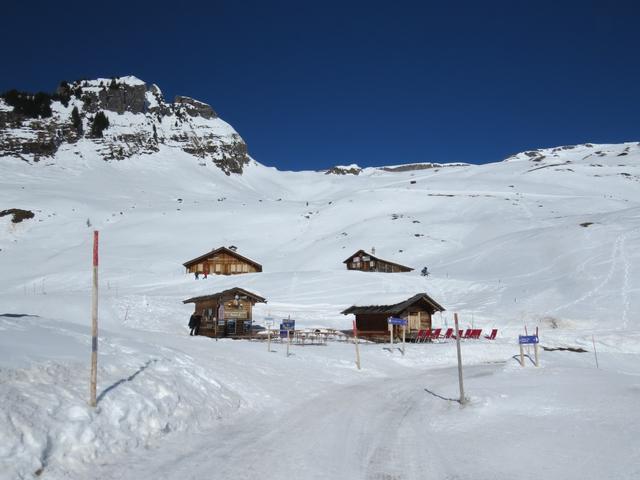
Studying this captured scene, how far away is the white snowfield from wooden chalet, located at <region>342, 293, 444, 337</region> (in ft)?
10.0

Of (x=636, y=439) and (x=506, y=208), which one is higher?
(x=506, y=208)

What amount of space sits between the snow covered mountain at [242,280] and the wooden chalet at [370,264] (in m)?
2.28

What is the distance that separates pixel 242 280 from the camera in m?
63.8

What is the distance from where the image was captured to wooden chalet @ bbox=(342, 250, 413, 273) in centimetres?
7781

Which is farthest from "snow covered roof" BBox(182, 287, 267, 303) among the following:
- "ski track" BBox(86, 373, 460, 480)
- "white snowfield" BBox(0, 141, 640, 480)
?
"ski track" BBox(86, 373, 460, 480)

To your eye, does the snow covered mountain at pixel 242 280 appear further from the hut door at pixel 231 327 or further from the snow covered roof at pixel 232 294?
the hut door at pixel 231 327

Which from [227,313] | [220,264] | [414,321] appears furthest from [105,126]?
[414,321]

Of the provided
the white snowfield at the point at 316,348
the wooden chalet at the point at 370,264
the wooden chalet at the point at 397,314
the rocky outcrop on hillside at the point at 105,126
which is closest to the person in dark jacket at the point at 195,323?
the white snowfield at the point at 316,348

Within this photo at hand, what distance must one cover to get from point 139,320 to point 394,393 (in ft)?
88.6

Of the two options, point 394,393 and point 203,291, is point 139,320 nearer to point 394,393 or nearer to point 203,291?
point 203,291

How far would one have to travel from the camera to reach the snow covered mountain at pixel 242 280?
34.1 feet

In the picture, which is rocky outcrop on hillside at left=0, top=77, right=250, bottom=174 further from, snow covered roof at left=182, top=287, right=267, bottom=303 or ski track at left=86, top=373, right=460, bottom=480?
ski track at left=86, top=373, right=460, bottom=480

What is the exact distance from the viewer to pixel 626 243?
63.6 meters

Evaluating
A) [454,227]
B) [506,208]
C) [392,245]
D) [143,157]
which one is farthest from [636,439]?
[143,157]
